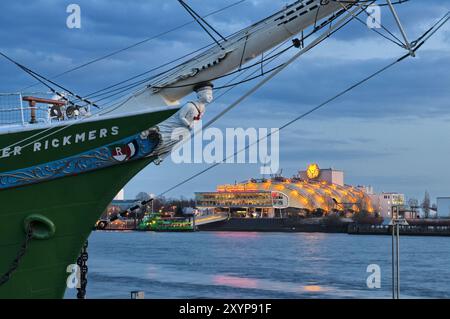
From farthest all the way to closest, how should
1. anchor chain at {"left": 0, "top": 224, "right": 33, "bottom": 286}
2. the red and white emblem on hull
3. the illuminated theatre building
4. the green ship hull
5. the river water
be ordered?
the illuminated theatre building
the river water
the red and white emblem on hull
the green ship hull
anchor chain at {"left": 0, "top": 224, "right": 33, "bottom": 286}

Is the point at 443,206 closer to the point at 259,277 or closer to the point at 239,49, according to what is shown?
the point at 259,277

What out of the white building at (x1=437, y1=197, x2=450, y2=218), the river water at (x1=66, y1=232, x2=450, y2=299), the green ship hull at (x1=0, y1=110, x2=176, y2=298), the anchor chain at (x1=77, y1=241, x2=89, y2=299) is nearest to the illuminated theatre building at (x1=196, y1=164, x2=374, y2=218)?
the white building at (x1=437, y1=197, x2=450, y2=218)

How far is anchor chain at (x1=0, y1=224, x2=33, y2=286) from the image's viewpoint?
1333cm

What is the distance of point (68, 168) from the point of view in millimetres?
13562

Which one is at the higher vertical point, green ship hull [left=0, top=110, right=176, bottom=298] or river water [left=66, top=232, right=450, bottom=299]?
green ship hull [left=0, top=110, right=176, bottom=298]

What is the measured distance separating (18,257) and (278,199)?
13297 centimetres

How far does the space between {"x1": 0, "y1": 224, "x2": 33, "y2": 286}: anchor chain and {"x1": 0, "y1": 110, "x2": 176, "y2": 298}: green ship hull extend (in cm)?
7

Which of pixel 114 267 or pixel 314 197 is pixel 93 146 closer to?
pixel 114 267

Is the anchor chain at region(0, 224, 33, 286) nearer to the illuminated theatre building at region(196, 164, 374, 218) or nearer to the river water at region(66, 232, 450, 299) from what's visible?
the river water at region(66, 232, 450, 299)

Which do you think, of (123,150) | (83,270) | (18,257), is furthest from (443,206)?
(18,257)

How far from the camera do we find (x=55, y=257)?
13.7 meters

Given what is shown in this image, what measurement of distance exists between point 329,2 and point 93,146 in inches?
194

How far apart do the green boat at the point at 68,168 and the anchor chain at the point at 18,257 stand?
2 centimetres
